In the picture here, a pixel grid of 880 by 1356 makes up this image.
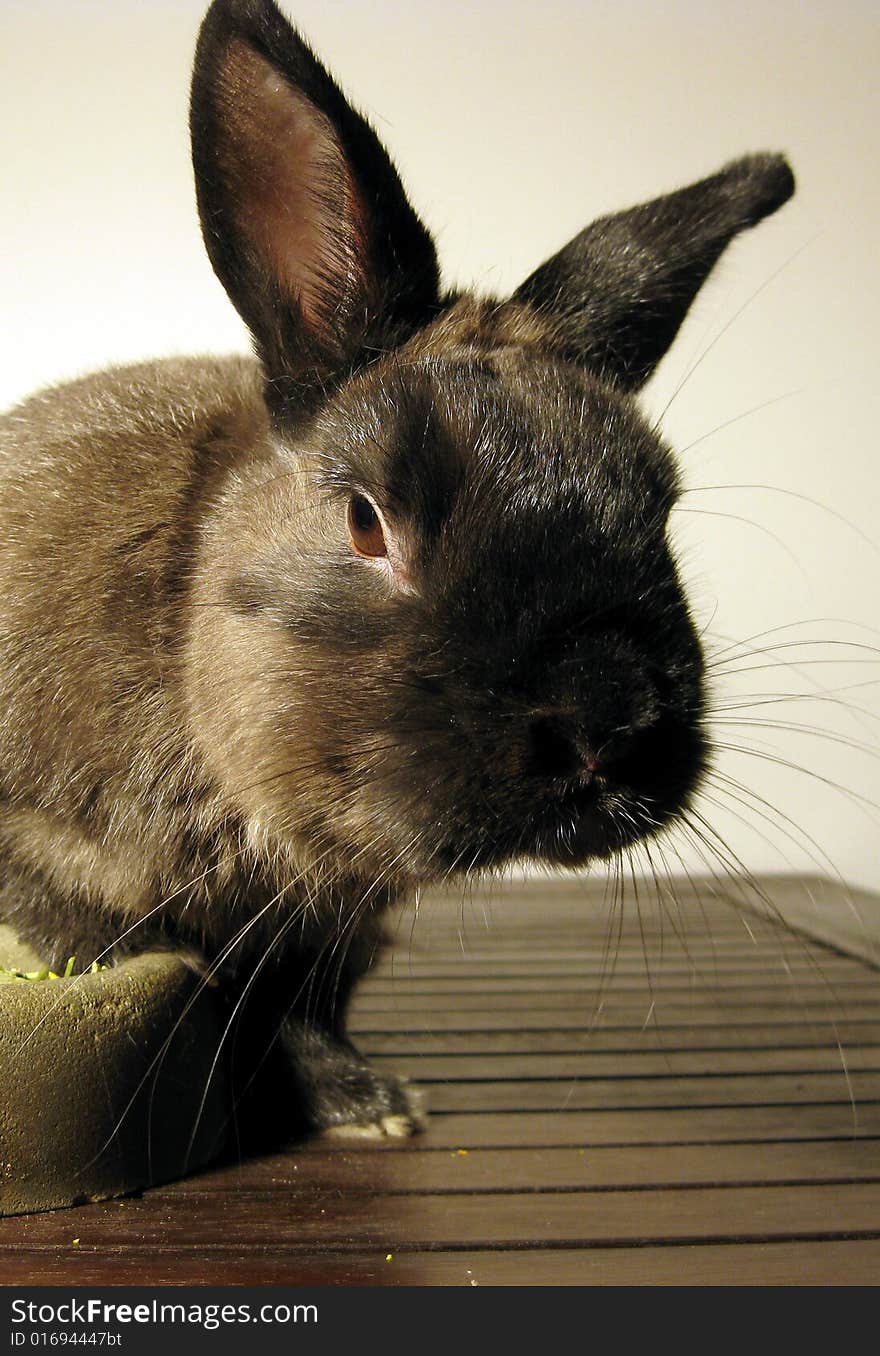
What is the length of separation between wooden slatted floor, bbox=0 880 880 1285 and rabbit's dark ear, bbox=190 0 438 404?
0.45m

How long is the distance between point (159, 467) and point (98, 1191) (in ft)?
1.77

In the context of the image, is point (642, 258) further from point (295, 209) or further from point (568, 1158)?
point (568, 1158)

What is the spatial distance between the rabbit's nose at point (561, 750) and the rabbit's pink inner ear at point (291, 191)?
37 cm

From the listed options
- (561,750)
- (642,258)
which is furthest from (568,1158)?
(642,258)

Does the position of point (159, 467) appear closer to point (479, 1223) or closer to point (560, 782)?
point (560, 782)

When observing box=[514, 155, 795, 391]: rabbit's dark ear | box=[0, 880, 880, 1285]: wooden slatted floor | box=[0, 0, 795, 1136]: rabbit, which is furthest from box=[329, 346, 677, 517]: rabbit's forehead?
box=[0, 880, 880, 1285]: wooden slatted floor

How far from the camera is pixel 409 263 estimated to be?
996mm

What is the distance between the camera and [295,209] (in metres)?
0.98

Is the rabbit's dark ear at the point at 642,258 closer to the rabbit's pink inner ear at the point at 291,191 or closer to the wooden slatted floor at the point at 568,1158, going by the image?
the rabbit's pink inner ear at the point at 291,191

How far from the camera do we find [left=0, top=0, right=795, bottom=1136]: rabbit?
2.69ft

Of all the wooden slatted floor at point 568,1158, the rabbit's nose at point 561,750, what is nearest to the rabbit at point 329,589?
the rabbit's nose at point 561,750

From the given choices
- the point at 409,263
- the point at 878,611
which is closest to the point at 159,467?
the point at 409,263

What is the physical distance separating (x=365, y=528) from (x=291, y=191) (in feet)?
0.86

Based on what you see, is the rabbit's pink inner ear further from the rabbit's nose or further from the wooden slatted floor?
the wooden slatted floor
